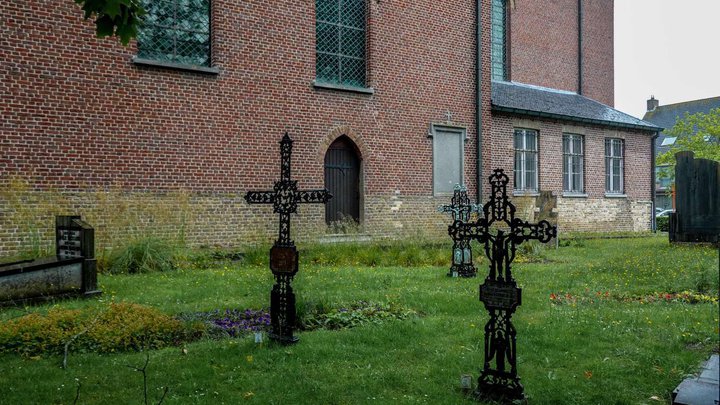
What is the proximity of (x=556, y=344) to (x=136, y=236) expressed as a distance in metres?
9.50

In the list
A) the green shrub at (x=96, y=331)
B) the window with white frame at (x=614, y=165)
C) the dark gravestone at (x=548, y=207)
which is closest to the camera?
the green shrub at (x=96, y=331)

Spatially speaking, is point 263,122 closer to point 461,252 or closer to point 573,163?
point 461,252

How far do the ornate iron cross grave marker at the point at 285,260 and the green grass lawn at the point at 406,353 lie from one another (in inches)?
10.2

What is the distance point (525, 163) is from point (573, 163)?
2.78 meters

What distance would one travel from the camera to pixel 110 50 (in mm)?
12703

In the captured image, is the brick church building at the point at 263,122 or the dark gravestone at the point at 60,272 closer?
the dark gravestone at the point at 60,272

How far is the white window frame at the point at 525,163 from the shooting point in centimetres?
2097

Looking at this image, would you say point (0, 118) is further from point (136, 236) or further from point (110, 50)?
point (136, 236)

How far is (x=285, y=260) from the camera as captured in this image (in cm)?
630

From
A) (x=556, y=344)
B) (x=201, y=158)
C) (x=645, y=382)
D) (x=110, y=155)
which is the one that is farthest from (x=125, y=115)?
(x=645, y=382)

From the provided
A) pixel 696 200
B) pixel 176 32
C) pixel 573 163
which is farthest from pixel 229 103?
pixel 573 163

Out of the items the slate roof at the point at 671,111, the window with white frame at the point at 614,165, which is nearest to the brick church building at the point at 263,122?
the window with white frame at the point at 614,165

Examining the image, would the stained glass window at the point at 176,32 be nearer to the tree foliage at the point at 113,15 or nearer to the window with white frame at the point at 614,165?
the tree foliage at the point at 113,15

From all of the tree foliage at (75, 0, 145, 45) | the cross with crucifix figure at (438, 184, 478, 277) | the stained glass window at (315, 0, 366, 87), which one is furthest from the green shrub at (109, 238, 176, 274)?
the stained glass window at (315, 0, 366, 87)
